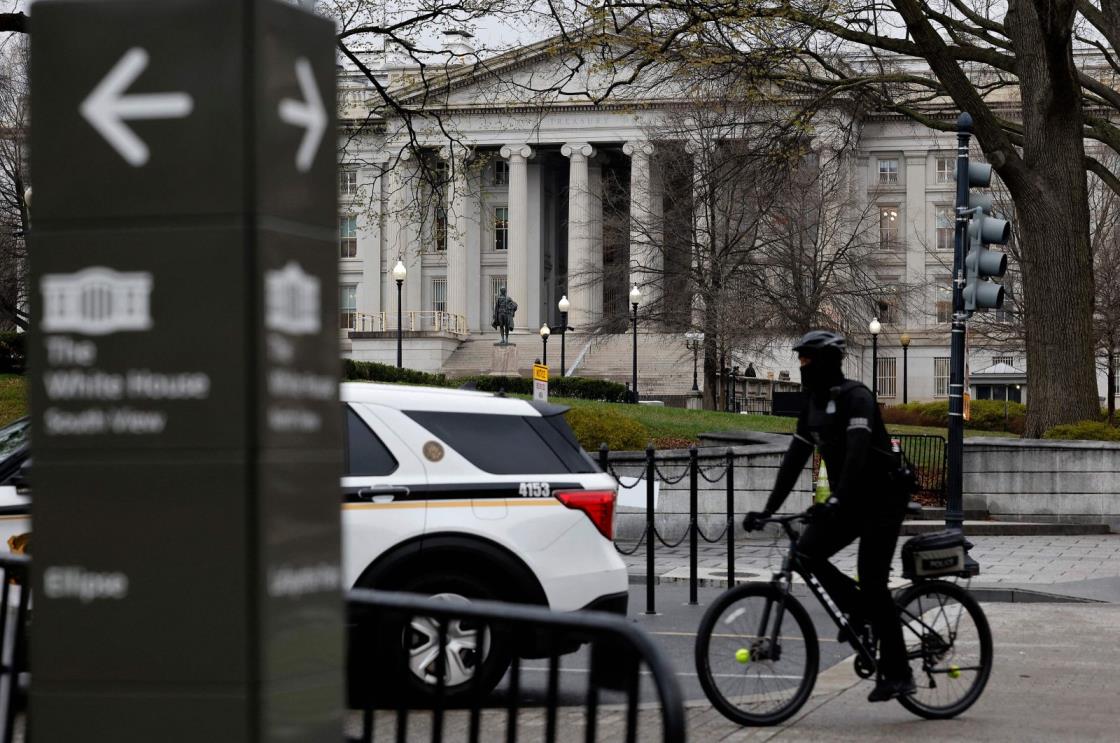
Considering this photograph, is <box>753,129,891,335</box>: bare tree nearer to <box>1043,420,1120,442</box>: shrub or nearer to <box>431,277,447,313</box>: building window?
<box>1043,420,1120,442</box>: shrub

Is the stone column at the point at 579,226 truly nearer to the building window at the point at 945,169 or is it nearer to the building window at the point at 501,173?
the building window at the point at 501,173

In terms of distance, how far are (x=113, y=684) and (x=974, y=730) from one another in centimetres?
630

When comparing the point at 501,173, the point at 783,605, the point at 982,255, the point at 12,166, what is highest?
the point at 501,173

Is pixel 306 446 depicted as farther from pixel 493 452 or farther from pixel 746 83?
pixel 746 83

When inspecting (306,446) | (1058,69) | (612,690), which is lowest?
(612,690)

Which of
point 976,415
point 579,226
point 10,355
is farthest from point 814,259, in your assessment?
point 579,226

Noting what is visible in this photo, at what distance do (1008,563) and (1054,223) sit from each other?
8.96 meters

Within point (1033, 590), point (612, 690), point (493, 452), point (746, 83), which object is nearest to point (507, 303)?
point (746, 83)

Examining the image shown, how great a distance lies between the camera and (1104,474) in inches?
933

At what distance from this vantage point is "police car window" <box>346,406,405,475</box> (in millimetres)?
8922

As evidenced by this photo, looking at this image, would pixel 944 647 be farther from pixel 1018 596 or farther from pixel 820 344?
pixel 1018 596

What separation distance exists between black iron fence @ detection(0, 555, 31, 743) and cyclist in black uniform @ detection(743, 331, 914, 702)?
12.5 ft

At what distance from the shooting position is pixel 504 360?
7512cm

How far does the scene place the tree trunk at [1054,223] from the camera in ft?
84.5
